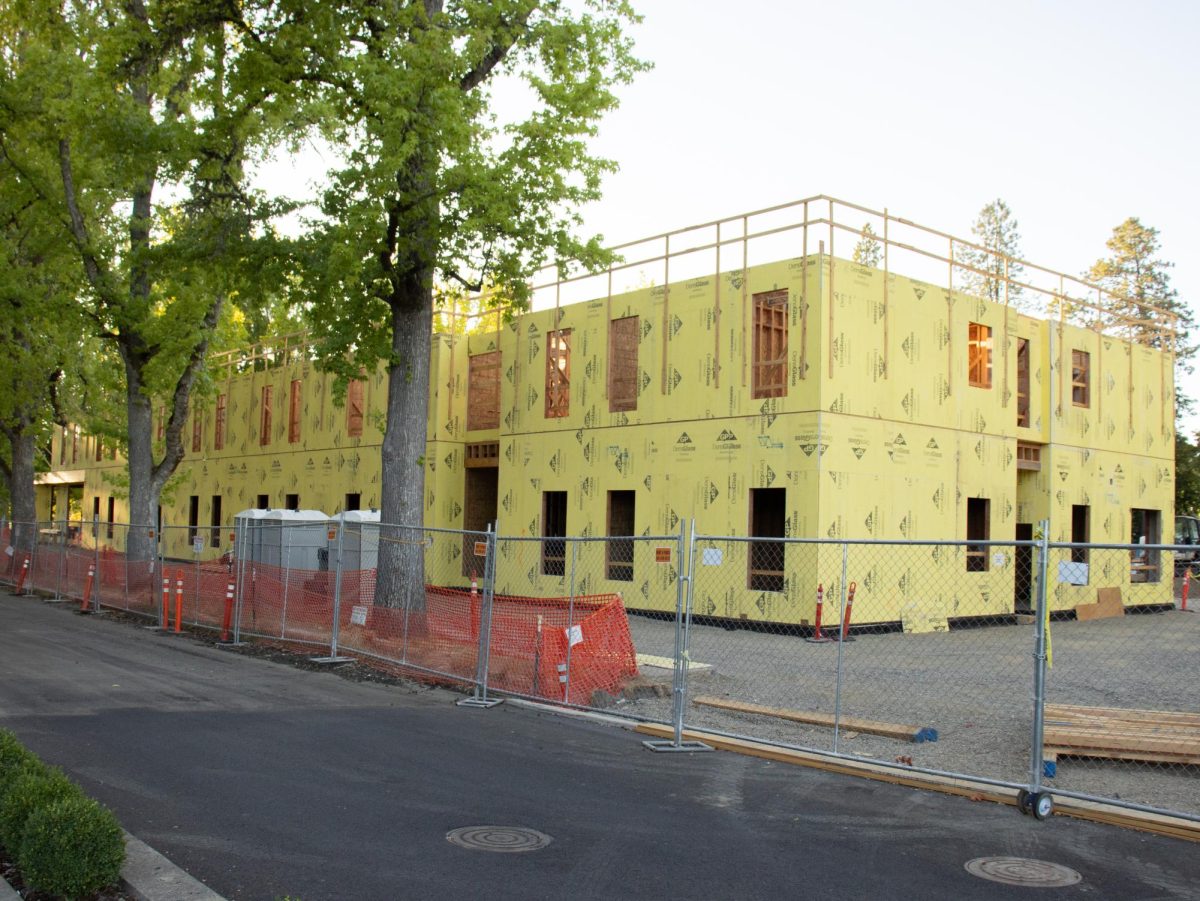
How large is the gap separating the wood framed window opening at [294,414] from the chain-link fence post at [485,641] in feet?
86.2

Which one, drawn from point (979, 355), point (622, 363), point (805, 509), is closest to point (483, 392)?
point (622, 363)

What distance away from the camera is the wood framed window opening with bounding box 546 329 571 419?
26.9m

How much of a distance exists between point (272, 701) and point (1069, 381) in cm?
2222

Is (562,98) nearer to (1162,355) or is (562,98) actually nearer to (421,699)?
(421,699)

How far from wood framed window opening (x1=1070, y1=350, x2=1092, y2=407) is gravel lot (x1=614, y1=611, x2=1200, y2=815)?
756 centimetres

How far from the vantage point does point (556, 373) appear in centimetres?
2714

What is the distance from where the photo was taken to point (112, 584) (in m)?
24.0

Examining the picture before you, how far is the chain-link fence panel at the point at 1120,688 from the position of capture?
870cm

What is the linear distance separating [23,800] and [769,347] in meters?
19.4

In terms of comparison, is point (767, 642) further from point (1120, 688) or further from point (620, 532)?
point (620, 532)

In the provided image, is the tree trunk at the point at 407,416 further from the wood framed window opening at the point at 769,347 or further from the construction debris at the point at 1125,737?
the construction debris at the point at 1125,737

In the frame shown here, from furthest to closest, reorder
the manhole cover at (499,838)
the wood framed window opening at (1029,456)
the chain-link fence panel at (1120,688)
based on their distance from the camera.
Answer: the wood framed window opening at (1029,456) → the chain-link fence panel at (1120,688) → the manhole cover at (499,838)

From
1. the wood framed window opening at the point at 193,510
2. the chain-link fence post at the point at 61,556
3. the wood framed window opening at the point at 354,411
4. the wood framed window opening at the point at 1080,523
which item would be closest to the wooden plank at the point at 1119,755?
the wood framed window opening at the point at 1080,523

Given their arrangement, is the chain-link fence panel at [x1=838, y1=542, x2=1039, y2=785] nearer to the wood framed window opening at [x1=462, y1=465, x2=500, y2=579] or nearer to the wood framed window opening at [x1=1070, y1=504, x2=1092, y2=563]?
the wood framed window opening at [x1=1070, y1=504, x2=1092, y2=563]
